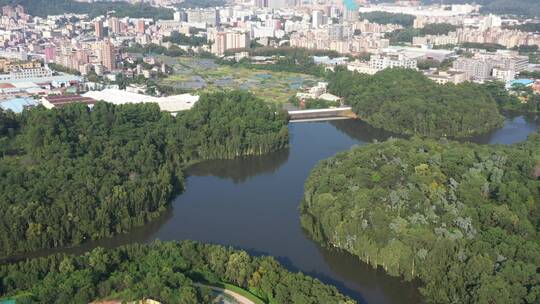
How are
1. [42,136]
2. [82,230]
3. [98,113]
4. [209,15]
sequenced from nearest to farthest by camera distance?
[82,230] → [42,136] → [98,113] → [209,15]

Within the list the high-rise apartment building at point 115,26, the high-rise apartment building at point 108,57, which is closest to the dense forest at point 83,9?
the high-rise apartment building at point 115,26

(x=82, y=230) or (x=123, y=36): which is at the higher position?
(x=123, y=36)

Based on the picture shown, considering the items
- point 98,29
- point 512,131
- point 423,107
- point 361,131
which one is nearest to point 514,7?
point 98,29

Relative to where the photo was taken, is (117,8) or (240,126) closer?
(240,126)

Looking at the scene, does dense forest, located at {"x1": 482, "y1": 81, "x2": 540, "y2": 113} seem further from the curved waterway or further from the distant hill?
the distant hill

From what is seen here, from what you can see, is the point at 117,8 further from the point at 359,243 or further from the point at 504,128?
the point at 359,243

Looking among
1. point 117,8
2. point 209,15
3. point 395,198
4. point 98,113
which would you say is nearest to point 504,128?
point 395,198

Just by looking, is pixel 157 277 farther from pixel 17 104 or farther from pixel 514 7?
pixel 514 7
